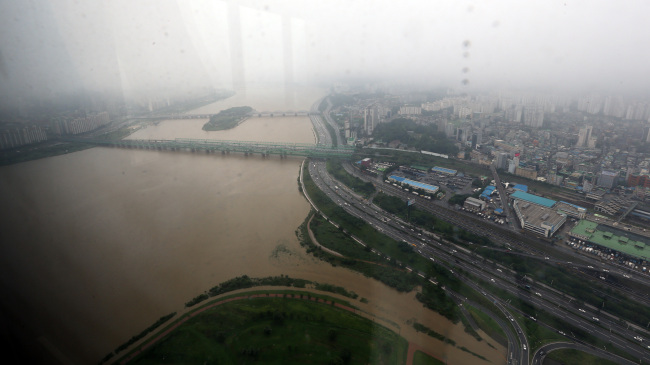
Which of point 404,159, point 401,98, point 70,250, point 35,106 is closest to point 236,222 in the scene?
point 70,250

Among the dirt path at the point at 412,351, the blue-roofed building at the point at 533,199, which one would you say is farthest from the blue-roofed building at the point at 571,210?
the dirt path at the point at 412,351

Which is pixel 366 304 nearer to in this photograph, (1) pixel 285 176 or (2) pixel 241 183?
(2) pixel 241 183

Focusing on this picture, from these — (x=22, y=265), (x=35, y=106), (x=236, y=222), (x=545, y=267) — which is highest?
(x=35, y=106)

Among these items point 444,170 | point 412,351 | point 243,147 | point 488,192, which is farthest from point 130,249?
point 444,170

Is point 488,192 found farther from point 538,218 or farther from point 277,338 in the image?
point 277,338

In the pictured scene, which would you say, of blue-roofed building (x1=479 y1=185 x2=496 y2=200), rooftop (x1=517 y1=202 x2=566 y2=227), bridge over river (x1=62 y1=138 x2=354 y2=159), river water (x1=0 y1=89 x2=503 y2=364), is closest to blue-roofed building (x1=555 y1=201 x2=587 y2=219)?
rooftop (x1=517 y1=202 x2=566 y2=227)
